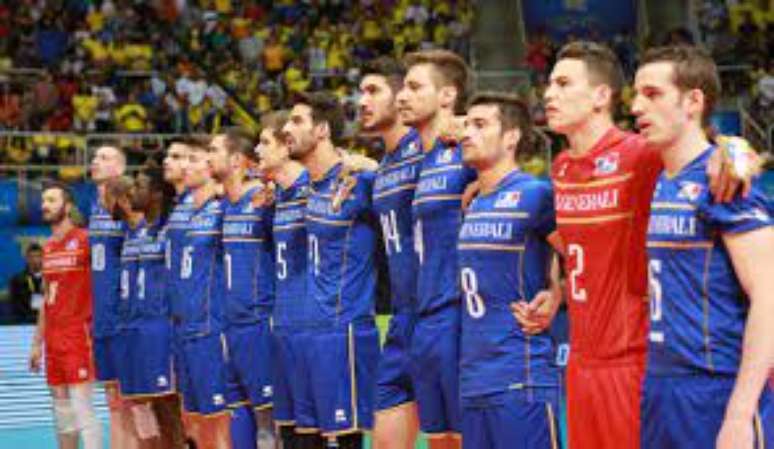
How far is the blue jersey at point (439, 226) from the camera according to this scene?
6668 mm

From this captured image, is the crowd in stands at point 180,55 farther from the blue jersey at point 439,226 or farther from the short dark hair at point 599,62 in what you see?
the short dark hair at point 599,62

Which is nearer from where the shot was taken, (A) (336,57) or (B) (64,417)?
(B) (64,417)

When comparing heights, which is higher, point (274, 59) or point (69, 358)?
point (274, 59)

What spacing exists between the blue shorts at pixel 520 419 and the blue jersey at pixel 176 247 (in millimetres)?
3801

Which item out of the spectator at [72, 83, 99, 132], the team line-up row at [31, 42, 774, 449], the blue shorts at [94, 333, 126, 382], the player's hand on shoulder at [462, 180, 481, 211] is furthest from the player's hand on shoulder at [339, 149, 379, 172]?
the spectator at [72, 83, 99, 132]

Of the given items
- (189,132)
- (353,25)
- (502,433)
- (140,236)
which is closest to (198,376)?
(140,236)

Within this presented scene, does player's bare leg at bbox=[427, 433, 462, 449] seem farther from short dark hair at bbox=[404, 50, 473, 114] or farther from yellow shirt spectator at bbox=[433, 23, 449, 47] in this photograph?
yellow shirt spectator at bbox=[433, 23, 449, 47]

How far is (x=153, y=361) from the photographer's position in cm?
1014

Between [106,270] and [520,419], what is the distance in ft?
17.7

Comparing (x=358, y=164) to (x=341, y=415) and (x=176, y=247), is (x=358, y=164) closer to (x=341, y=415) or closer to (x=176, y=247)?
(x=341, y=415)

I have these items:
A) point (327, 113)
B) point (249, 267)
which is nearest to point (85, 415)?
point (249, 267)

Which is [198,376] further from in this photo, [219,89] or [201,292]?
[219,89]

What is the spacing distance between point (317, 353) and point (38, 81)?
13871 millimetres

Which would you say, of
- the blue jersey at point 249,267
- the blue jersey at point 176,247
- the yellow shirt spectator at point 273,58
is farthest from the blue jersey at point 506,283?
the yellow shirt spectator at point 273,58
